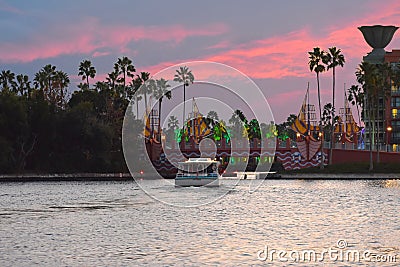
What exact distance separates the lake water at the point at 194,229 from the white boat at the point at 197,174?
11.1 feet

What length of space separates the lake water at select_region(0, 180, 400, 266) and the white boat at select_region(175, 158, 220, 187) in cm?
339

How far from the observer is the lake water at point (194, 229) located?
43312 millimetres

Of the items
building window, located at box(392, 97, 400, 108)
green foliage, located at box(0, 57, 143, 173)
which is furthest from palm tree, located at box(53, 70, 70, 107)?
building window, located at box(392, 97, 400, 108)

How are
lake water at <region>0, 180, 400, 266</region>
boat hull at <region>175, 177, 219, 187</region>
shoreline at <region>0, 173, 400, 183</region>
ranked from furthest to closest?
1. shoreline at <region>0, 173, 400, 183</region>
2. boat hull at <region>175, 177, 219, 187</region>
3. lake water at <region>0, 180, 400, 266</region>

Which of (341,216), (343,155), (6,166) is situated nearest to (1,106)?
(6,166)

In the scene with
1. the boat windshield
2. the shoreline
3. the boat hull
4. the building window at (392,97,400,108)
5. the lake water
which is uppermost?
the building window at (392,97,400,108)

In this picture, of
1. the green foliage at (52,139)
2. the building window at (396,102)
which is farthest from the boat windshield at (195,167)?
the building window at (396,102)

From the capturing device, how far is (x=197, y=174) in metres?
107

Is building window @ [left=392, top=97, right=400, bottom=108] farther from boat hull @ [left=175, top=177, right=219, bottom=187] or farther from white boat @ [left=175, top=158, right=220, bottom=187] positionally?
boat hull @ [left=175, top=177, right=219, bottom=187]

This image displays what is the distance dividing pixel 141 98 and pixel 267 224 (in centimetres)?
12539

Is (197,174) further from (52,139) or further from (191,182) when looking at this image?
(52,139)

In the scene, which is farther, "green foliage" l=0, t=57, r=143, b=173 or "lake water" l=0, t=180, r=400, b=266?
"green foliage" l=0, t=57, r=143, b=173

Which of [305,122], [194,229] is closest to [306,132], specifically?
[305,122]

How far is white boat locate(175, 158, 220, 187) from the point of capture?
346ft
